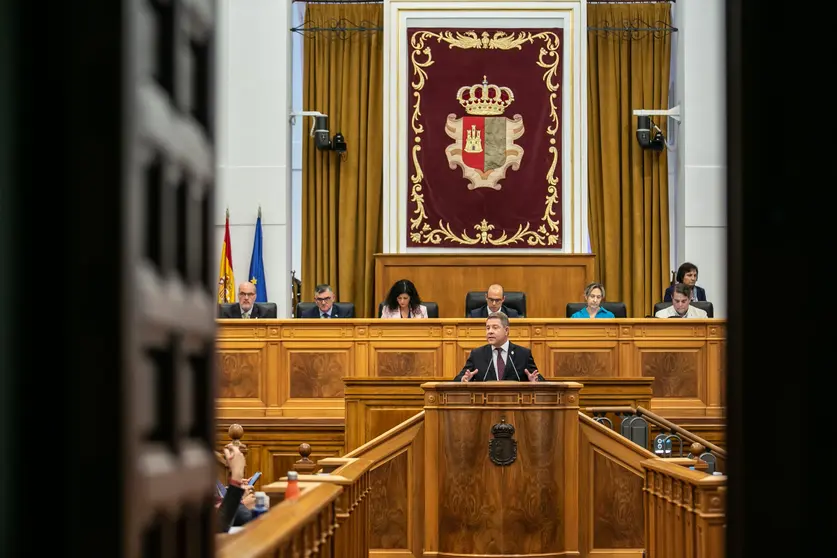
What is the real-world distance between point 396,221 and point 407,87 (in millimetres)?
1605

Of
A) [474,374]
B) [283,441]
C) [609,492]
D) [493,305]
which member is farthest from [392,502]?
[493,305]

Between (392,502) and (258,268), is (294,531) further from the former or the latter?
(258,268)

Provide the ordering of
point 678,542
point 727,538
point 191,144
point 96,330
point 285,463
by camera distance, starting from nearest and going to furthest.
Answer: point 96,330
point 191,144
point 727,538
point 678,542
point 285,463

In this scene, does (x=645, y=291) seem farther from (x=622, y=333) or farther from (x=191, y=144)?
(x=191, y=144)

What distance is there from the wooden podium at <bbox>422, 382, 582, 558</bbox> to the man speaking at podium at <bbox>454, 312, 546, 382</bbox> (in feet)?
1.70

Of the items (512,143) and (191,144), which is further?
(512,143)

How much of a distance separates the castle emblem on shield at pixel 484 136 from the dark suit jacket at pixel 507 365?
569 cm

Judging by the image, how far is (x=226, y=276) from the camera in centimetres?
1258

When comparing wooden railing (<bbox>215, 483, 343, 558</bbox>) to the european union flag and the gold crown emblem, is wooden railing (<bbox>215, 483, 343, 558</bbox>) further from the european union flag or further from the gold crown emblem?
the gold crown emblem

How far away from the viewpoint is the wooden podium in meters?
7.20

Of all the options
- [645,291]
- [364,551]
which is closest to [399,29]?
[645,291]

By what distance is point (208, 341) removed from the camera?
2188mm

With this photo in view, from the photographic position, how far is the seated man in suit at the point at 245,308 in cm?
1047

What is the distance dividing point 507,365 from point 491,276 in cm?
476
